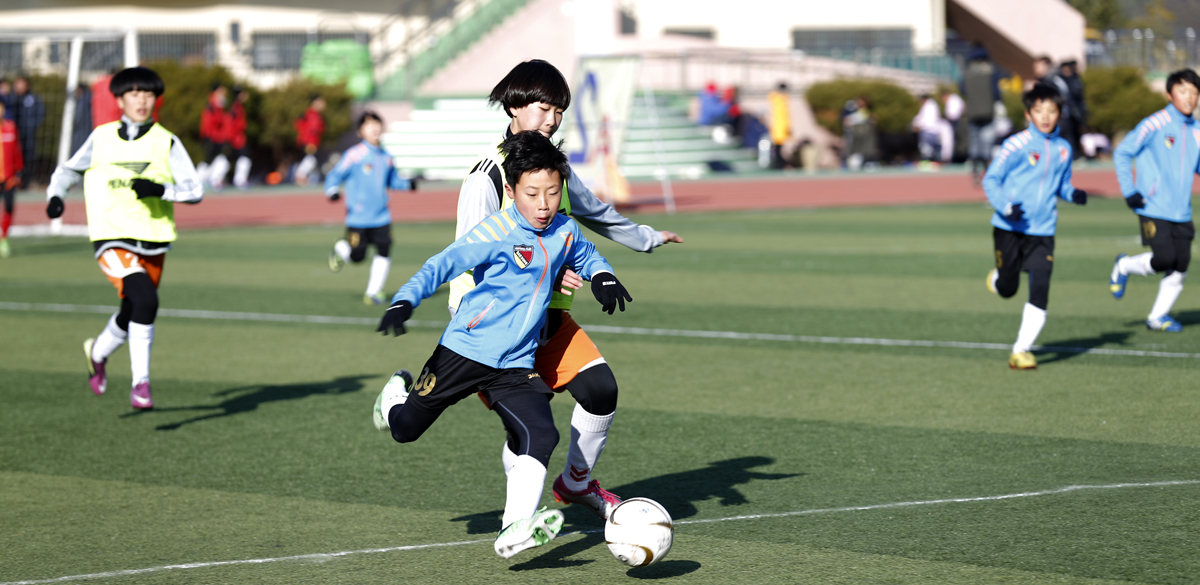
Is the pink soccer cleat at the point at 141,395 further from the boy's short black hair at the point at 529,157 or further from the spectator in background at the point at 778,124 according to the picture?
the spectator in background at the point at 778,124

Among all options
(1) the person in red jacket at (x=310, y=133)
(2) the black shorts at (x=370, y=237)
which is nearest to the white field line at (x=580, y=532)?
(2) the black shorts at (x=370, y=237)

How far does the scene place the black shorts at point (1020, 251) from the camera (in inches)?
336

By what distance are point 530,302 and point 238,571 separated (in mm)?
1508

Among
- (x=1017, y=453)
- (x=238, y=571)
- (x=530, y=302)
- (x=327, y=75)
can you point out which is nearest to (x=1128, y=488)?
(x=1017, y=453)

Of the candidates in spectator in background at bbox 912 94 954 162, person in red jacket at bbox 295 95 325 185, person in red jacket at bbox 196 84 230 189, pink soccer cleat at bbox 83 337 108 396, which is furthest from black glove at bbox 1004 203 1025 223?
spectator in background at bbox 912 94 954 162

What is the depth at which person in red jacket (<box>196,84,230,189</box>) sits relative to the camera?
95.6 ft

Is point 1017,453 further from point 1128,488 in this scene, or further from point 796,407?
point 796,407

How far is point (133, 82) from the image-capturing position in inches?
300

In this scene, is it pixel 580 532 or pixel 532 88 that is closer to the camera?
pixel 532 88

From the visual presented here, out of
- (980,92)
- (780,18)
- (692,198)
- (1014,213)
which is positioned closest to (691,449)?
(1014,213)

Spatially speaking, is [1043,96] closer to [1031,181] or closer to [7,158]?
[1031,181]

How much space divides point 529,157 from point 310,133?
27.4 m

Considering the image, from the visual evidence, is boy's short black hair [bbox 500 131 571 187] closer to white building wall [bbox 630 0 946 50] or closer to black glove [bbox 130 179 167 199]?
black glove [bbox 130 179 167 199]

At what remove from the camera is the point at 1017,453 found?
637 centimetres
